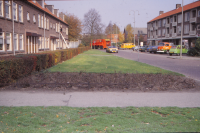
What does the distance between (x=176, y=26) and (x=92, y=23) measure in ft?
82.2

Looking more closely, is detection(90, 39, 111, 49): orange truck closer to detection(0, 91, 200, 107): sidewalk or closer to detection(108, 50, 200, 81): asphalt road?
detection(108, 50, 200, 81): asphalt road

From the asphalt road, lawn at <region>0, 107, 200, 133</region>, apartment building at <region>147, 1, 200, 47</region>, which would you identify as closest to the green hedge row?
lawn at <region>0, 107, 200, 133</region>

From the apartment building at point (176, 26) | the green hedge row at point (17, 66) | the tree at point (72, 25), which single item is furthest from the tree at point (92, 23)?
the green hedge row at point (17, 66)

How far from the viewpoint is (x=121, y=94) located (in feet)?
24.7

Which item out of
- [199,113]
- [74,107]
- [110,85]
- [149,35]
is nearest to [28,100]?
[74,107]

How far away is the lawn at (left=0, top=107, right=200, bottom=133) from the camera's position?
166 inches

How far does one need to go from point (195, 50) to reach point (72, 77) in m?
27.4

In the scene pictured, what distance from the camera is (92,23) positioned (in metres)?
63.8

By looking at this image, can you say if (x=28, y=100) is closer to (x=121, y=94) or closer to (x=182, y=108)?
(x=121, y=94)

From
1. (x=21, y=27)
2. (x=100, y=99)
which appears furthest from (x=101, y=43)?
(x=100, y=99)

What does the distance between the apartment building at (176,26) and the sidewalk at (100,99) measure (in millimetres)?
33103

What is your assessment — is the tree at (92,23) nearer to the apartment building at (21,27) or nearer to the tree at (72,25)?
the tree at (72,25)

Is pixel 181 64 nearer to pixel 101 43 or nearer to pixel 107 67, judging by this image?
pixel 107 67

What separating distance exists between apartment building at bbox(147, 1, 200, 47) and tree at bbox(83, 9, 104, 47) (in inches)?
802
